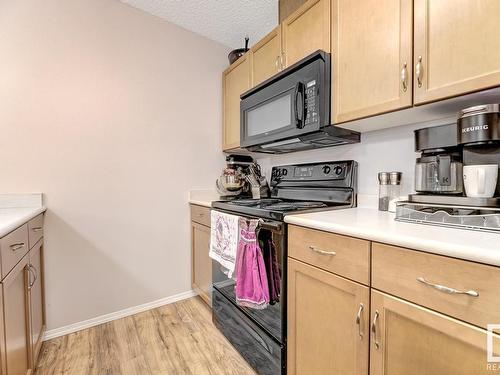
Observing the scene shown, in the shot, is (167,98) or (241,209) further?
(167,98)

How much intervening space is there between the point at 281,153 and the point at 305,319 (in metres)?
1.42

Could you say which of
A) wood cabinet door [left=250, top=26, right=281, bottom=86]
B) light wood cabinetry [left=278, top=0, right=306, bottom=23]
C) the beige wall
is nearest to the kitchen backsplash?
wood cabinet door [left=250, top=26, right=281, bottom=86]

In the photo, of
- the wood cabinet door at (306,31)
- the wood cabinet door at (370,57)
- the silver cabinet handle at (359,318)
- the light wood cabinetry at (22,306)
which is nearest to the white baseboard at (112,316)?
the light wood cabinetry at (22,306)

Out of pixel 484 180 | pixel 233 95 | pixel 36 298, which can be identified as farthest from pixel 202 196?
pixel 484 180

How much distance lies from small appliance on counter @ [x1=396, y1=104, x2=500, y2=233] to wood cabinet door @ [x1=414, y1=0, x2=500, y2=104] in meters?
0.11

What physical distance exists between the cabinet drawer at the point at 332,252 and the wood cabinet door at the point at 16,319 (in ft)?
3.91

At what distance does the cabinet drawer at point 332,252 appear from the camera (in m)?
0.88

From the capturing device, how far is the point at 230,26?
217cm

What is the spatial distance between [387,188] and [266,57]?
4.05ft

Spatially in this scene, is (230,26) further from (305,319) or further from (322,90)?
(305,319)

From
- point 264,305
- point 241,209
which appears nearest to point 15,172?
point 241,209

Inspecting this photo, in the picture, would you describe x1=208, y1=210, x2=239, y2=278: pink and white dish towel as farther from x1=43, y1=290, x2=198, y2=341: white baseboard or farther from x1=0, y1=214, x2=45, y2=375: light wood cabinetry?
x1=0, y1=214, x2=45, y2=375: light wood cabinetry

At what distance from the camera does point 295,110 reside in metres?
1.46

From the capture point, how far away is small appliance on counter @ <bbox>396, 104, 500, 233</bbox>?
0.84 m
